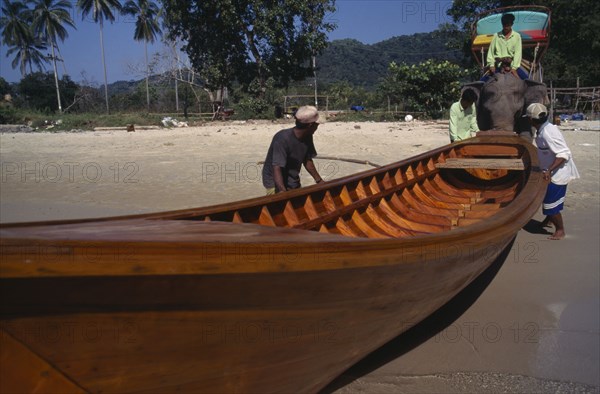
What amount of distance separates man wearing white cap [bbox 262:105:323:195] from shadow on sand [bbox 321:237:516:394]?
1451 mm

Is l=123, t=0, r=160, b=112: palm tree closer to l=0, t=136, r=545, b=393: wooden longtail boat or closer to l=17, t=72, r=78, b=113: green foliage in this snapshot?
l=17, t=72, r=78, b=113: green foliage

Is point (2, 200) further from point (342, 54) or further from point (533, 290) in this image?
point (342, 54)

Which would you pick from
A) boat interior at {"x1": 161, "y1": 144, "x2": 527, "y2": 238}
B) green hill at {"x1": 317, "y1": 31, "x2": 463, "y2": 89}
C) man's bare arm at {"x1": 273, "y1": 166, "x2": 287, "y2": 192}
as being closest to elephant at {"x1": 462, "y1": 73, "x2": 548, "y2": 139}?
boat interior at {"x1": 161, "y1": 144, "x2": 527, "y2": 238}

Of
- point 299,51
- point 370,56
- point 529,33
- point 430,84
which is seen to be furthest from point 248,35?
point 370,56

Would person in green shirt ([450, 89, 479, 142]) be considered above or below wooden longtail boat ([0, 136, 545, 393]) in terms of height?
above

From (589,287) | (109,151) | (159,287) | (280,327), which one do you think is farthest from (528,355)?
(109,151)

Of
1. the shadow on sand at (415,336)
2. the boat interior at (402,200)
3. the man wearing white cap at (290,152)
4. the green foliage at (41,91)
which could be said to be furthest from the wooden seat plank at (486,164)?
the green foliage at (41,91)

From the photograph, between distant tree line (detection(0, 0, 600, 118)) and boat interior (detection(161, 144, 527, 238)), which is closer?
boat interior (detection(161, 144, 527, 238))

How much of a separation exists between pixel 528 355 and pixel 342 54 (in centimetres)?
10083

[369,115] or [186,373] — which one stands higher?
[369,115]

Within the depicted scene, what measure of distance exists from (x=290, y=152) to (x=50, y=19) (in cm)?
3980

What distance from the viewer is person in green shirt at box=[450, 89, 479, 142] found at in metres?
6.68

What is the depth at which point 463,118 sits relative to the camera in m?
6.77

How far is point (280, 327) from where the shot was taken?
1.96 metres
